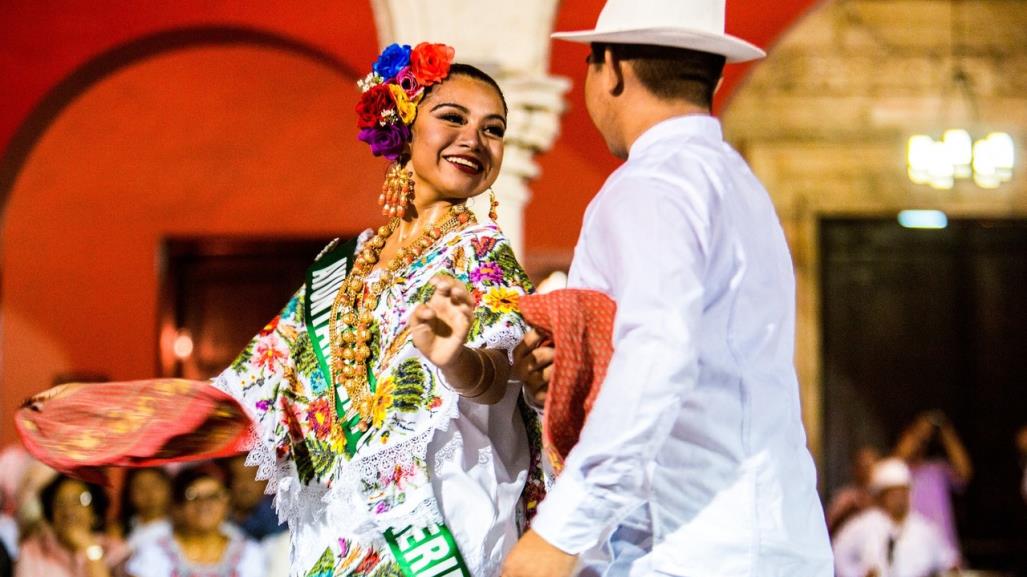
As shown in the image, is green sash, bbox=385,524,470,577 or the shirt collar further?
green sash, bbox=385,524,470,577

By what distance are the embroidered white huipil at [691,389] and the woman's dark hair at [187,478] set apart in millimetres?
3416

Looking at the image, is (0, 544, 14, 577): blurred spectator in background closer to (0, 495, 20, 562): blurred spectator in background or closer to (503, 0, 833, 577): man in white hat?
(0, 495, 20, 562): blurred spectator in background

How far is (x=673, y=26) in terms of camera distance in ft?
7.54

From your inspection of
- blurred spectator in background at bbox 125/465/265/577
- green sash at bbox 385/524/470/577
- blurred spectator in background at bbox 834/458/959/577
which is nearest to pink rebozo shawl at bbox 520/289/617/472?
green sash at bbox 385/524/470/577

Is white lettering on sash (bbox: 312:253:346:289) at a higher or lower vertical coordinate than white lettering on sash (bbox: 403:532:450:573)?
higher

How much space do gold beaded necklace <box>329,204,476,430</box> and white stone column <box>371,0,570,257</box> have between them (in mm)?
2716

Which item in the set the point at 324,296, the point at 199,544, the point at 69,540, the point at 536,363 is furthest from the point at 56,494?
the point at 536,363

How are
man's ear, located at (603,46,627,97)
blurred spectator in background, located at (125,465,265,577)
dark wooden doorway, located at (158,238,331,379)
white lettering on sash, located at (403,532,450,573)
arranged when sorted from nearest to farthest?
man's ear, located at (603,46,627,97), white lettering on sash, located at (403,532,450,573), blurred spectator in background, located at (125,465,265,577), dark wooden doorway, located at (158,238,331,379)

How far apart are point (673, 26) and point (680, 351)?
0.50 meters

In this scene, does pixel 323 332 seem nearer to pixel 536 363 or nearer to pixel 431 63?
pixel 431 63

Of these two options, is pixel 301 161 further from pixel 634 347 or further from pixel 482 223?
pixel 634 347

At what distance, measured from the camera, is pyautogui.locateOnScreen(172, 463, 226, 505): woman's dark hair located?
5484mm

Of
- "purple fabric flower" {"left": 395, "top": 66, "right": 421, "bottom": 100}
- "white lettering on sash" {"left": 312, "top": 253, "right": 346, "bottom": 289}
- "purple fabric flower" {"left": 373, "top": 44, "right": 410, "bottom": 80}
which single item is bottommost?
"white lettering on sash" {"left": 312, "top": 253, "right": 346, "bottom": 289}

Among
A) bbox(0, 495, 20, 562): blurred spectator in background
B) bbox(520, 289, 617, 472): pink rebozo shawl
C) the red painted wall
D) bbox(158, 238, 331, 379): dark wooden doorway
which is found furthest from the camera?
bbox(158, 238, 331, 379): dark wooden doorway
